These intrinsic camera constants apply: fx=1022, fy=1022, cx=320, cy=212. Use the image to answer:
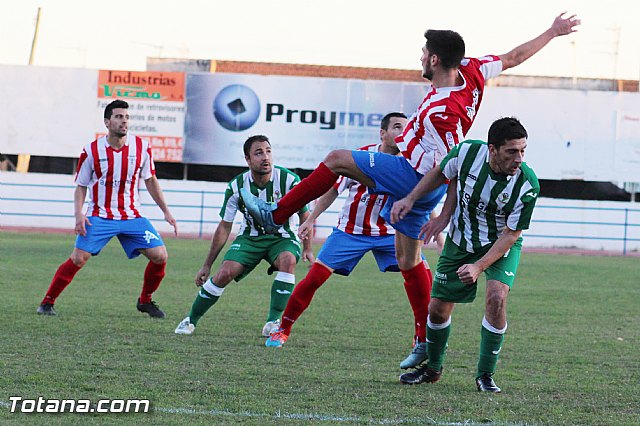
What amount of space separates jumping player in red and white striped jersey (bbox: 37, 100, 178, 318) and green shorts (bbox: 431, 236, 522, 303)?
13.7 ft

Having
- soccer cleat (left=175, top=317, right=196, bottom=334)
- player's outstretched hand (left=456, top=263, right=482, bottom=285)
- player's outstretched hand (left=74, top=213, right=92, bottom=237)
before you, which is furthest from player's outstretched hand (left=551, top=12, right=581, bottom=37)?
player's outstretched hand (left=74, top=213, right=92, bottom=237)

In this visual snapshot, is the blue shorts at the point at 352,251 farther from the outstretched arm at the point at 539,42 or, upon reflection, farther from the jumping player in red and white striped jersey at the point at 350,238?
the outstretched arm at the point at 539,42

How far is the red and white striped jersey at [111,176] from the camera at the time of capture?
33.6 feet

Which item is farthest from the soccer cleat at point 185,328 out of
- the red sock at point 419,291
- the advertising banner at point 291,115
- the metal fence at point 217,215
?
the advertising banner at point 291,115

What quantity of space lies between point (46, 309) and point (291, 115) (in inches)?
899

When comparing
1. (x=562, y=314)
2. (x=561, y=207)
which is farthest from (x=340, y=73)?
(x=562, y=314)

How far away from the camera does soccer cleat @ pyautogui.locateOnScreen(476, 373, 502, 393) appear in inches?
249

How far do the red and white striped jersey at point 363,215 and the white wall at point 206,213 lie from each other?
21.4m

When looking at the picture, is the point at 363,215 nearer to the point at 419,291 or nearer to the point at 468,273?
the point at 419,291

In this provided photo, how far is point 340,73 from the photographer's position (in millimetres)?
38469

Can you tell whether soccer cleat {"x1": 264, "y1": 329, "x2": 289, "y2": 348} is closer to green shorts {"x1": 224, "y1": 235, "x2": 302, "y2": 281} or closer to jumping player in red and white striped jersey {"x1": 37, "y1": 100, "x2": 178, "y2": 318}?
green shorts {"x1": 224, "y1": 235, "x2": 302, "y2": 281}

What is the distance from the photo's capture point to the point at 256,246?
9.13 meters

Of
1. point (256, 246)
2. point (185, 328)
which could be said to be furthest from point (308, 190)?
point (185, 328)

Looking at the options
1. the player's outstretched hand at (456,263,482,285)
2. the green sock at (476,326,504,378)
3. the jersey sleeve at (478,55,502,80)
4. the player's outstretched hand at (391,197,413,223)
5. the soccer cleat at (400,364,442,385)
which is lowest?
the soccer cleat at (400,364,442,385)
